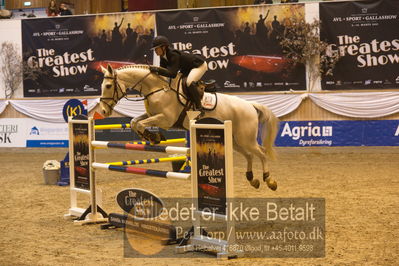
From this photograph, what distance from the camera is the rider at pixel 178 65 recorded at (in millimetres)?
6926

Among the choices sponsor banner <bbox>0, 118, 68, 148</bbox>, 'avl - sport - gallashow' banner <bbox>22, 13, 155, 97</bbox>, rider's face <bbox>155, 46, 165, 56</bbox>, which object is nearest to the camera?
rider's face <bbox>155, 46, 165, 56</bbox>

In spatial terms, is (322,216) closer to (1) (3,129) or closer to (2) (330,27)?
(2) (330,27)

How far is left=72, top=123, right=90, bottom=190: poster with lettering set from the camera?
7265 millimetres

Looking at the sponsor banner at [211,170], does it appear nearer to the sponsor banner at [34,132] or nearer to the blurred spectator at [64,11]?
the sponsor banner at [34,132]

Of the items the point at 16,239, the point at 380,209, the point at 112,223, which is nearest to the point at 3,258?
the point at 16,239

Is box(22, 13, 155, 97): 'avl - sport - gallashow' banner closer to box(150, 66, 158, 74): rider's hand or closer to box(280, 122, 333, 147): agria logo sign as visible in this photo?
box(280, 122, 333, 147): agria logo sign

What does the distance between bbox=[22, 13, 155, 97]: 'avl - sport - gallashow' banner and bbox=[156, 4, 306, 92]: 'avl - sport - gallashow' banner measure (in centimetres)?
85

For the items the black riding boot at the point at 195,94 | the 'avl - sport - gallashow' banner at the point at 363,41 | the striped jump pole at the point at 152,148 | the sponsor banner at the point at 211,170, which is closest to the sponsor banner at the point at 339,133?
the 'avl - sport - gallashow' banner at the point at 363,41

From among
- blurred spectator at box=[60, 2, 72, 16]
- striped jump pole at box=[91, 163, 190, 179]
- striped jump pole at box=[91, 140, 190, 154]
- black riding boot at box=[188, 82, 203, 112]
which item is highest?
blurred spectator at box=[60, 2, 72, 16]

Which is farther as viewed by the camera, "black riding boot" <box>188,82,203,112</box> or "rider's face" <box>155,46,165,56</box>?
"black riding boot" <box>188,82,203,112</box>

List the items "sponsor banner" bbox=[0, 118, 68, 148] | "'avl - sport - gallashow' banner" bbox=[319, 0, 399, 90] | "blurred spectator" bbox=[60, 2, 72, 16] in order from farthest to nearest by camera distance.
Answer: "blurred spectator" bbox=[60, 2, 72, 16] < "sponsor banner" bbox=[0, 118, 68, 148] < "'avl - sport - gallashow' banner" bbox=[319, 0, 399, 90]

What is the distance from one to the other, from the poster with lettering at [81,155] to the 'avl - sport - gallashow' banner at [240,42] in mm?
8505

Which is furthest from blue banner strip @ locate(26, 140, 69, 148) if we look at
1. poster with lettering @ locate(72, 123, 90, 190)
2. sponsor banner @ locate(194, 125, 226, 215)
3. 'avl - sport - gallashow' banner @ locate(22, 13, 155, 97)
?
sponsor banner @ locate(194, 125, 226, 215)

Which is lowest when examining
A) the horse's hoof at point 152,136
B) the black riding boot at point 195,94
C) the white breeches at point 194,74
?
the horse's hoof at point 152,136
